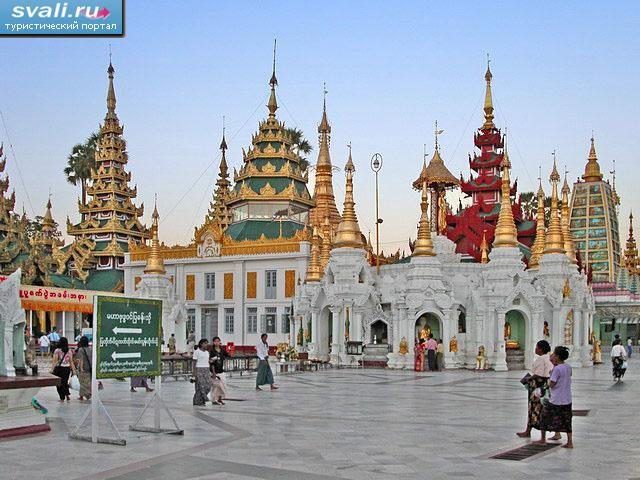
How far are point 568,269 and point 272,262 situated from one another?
66.6ft

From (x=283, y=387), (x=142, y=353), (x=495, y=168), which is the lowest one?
(x=283, y=387)

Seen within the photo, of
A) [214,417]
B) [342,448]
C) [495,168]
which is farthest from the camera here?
[495,168]

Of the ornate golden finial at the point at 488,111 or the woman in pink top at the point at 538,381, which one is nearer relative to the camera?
the woman in pink top at the point at 538,381

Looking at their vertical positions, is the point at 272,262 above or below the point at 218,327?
above

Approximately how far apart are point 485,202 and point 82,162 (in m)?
39.0

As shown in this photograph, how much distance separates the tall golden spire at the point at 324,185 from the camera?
192 ft

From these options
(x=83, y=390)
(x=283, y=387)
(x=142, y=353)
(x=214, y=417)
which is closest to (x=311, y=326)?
(x=283, y=387)

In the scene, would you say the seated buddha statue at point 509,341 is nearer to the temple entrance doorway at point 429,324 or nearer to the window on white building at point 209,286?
the temple entrance doorway at point 429,324

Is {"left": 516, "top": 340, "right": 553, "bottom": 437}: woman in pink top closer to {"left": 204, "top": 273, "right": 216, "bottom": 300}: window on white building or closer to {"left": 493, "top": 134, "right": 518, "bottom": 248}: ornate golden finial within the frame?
{"left": 493, "top": 134, "right": 518, "bottom": 248}: ornate golden finial

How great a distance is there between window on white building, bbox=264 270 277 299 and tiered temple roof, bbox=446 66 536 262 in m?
12.4

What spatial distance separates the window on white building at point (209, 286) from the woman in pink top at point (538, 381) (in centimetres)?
4364

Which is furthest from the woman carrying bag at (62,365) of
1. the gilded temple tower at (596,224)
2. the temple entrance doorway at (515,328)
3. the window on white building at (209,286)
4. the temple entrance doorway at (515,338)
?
the gilded temple tower at (596,224)

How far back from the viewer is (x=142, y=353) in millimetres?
13531

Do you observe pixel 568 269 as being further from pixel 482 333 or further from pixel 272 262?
pixel 272 262
